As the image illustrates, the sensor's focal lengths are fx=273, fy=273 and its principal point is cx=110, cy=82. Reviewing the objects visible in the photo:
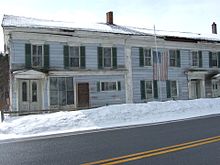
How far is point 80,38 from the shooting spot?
20781 millimetres

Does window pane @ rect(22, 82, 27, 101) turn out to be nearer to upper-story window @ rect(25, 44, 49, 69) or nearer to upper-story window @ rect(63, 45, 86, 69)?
upper-story window @ rect(25, 44, 49, 69)

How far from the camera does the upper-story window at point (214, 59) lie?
89.5 ft

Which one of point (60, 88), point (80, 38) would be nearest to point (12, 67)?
point (60, 88)

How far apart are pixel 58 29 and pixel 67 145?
516 inches

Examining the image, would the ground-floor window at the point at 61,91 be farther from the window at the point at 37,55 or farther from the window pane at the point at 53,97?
the window at the point at 37,55

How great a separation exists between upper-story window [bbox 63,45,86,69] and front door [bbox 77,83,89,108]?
1446 millimetres

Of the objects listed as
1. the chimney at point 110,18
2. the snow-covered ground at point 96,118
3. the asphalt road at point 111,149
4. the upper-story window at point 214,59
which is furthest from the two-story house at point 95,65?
the asphalt road at point 111,149

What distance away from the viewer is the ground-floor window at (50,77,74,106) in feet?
64.5

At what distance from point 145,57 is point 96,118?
11.7 m

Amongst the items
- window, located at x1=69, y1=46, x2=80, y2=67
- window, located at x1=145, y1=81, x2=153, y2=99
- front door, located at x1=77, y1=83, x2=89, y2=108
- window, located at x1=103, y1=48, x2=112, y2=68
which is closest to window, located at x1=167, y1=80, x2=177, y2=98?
window, located at x1=145, y1=81, x2=153, y2=99

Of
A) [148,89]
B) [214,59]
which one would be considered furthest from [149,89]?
[214,59]

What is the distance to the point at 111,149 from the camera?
7.29m

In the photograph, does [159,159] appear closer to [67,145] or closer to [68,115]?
[67,145]

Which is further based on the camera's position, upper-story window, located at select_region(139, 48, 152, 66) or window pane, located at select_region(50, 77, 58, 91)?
upper-story window, located at select_region(139, 48, 152, 66)
